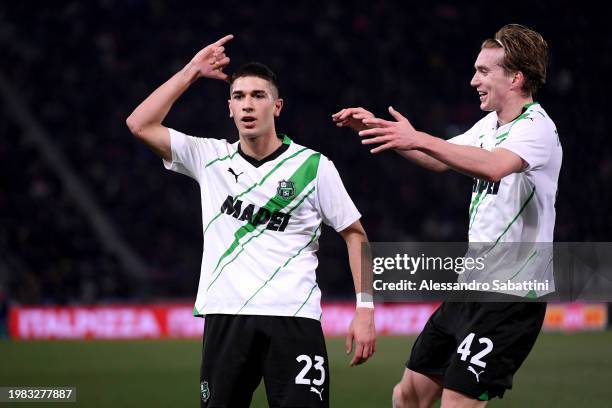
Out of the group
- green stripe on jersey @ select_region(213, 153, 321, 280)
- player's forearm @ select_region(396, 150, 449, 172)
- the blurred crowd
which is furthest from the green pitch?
green stripe on jersey @ select_region(213, 153, 321, 280)

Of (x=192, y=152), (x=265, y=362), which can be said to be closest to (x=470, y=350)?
(x=265, y=362)

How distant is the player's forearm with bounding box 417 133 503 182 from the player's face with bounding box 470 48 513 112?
2.11 ft

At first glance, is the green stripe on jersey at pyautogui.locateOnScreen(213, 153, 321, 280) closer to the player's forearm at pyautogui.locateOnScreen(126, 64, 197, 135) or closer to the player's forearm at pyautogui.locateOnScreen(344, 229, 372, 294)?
the player's forearm at pyautogui.locateOnScreen(344, 229, 372, 294)

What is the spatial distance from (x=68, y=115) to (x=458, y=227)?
30.5 feet

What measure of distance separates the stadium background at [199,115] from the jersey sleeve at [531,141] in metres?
12.6

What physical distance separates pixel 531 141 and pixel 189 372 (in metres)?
8.44

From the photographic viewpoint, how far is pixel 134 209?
20984mm

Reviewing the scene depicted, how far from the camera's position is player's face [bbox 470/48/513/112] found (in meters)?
4.88

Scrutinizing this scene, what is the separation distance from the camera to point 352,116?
15.4ft

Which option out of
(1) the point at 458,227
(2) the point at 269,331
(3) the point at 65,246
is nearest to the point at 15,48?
(3) the point at 65,246

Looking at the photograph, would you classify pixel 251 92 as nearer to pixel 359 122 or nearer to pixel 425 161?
pixel 359 122

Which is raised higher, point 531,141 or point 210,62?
point 210,62

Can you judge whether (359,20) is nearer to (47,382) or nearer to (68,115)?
(68,115)

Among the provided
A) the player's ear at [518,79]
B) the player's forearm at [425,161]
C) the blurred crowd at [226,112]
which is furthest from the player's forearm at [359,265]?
the blurred crowd at [226,112]
